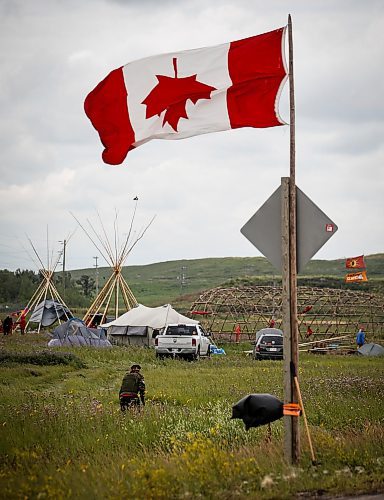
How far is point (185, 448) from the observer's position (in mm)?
8711

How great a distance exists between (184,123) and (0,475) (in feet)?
18.1

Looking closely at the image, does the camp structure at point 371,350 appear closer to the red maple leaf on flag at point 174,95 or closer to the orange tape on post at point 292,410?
the red maple leaf on flag at point 174,95

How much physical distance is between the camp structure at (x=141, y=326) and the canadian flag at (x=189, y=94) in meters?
28.6

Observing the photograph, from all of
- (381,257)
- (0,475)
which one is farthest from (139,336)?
(381,257)

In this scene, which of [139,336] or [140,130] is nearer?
[140,130]

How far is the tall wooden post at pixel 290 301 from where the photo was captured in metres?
8.32

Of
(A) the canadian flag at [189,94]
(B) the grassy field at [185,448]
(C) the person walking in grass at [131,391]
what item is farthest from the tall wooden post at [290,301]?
(C) the person walking in grass at [131,391]

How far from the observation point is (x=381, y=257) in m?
169

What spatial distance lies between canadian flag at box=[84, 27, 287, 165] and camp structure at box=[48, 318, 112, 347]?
26.1m

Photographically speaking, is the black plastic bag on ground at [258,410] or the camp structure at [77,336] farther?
the camp structure at [77,336]

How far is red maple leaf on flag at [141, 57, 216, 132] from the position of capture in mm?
10578

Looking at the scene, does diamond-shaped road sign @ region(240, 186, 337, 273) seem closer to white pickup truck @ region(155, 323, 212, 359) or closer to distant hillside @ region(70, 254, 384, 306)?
white pickup truck @ region(155, 323, 212, 359)

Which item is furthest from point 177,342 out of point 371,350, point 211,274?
point 211,274

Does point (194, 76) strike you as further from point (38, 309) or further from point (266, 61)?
point (38, 309)
